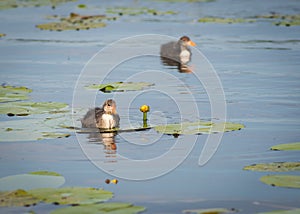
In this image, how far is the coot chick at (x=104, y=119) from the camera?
12.6 m

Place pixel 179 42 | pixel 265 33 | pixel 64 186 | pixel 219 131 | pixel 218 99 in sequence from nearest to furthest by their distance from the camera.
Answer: pixel 64 186
pixel 219 131
pixel 218 99
pixel 179 42
pixel 265 33

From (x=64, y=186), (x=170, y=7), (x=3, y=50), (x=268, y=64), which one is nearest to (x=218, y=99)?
(x=268, y=64)

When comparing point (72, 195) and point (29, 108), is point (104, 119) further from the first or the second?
point (72, 195)

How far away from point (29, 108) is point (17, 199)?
5182mm

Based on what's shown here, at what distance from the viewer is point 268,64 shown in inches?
747

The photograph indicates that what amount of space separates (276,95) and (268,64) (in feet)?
13.2

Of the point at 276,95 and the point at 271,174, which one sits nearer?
the point at 271,174

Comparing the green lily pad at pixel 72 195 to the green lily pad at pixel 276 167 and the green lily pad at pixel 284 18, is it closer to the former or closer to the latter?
the green lily pad at pixel 276 167

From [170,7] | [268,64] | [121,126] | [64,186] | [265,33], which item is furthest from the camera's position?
[170,7]

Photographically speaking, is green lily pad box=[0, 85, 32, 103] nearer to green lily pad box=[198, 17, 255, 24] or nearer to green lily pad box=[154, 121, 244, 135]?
green lily pad box=[154, 121, 244, 135]

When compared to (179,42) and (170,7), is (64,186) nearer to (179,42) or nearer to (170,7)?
(179,42)

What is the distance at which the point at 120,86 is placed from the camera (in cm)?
1569

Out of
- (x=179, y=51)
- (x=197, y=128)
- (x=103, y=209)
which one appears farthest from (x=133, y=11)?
(x=103, y=209)

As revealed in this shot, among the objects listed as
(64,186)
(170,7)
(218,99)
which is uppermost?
(170,7)
